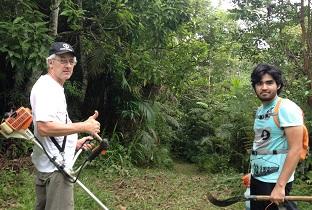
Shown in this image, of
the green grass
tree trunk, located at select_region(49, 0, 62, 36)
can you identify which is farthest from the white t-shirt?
tree trunk, located at select_region(49, 0, 62, 36)

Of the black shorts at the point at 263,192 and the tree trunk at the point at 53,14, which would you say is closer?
the black shorts at the point at 263,192

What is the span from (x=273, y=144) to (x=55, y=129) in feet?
5.12

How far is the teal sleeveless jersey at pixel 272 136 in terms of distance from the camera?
295 centimetres

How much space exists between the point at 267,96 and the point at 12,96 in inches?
208

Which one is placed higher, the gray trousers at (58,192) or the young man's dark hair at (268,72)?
the young man's dark hair at (268,72)

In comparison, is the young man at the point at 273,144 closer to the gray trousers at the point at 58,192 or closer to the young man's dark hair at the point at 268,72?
the young man's dark hair at the point at 268,72

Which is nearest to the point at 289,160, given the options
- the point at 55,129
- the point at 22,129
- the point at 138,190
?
the point at 55,129

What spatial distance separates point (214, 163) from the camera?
9266 millimetres

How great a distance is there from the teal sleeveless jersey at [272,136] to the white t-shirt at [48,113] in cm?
142

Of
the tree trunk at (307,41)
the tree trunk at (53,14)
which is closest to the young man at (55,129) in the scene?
the tree trunk at (53,14)

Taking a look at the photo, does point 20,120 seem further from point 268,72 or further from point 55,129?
point 268,72

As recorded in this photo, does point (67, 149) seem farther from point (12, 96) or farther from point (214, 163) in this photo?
point (214, 163)

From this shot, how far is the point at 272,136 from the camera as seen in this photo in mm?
3055

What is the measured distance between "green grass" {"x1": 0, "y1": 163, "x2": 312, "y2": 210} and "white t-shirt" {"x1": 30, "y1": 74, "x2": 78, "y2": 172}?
2290 mm
